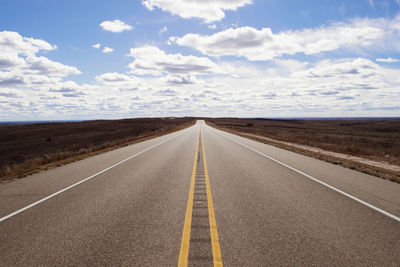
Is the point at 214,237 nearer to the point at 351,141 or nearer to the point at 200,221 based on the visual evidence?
the point at 200,221

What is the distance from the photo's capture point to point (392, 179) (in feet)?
28.2

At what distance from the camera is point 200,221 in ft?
15.4

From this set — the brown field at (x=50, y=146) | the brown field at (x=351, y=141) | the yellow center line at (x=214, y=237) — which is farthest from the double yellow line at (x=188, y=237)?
the brown field at (x=50, y=146)

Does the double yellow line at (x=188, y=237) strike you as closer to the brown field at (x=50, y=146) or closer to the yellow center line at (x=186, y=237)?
the yellow center line at (x=186, y=237)

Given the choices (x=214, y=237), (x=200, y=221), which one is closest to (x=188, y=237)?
(x=214, y=237)

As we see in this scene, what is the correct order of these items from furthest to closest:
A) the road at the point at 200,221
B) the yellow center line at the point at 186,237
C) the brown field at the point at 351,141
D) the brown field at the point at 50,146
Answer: the brown field at the point at 351,141, the brown field at the point at 50,146, the road at the point at 200,221, the yellow center line at the point at 186,237

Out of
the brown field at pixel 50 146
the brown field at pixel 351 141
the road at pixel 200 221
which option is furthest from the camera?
the brown field at pixel 351 141

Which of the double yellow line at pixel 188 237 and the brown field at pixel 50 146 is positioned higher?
the double yellow line at pixel 188 237

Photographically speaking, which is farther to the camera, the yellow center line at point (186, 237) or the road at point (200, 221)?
the road at point (200, 221)

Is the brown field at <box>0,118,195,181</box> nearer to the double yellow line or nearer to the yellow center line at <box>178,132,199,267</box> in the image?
the yellow center line at <box>178,132,199,267</box>

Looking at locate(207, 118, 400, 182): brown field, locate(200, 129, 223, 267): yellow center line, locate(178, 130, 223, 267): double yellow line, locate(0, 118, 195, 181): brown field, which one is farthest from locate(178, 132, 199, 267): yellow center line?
locate(0, 118, 195, 181): brown field

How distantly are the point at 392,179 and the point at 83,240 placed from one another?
9.71 meters

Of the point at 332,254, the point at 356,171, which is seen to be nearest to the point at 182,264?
the point at 332,254

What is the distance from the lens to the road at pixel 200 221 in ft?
11.4
